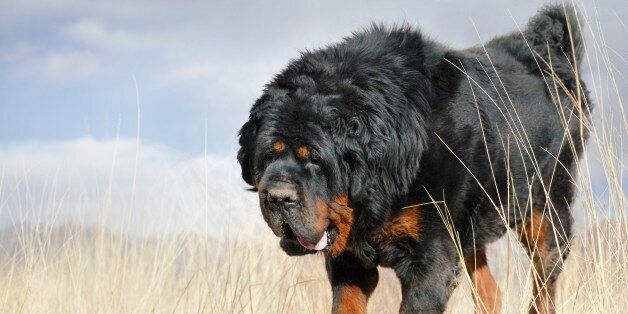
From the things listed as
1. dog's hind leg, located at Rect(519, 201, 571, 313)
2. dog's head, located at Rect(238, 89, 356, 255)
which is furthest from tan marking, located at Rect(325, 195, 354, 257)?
dog's hind leg, located at Rect(519, 201, 571, 313)

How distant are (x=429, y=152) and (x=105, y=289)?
2.66m

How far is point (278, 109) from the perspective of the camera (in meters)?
3.49

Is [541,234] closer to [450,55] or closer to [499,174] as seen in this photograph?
[499,174]

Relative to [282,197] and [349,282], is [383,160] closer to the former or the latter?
[282,197]

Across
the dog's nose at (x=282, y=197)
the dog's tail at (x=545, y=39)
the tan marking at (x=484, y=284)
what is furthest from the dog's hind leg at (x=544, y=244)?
the dog's nose at (x=282, y=197)

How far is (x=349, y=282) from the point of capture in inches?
155

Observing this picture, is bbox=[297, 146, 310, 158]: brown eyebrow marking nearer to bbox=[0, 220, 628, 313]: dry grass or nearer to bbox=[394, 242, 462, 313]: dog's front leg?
bbox=[394, 242, 462, 313]: dog's front leg

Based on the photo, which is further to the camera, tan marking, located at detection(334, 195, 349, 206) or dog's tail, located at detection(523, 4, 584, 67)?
dog's tail, located at detection(523, 4, 584, 67)

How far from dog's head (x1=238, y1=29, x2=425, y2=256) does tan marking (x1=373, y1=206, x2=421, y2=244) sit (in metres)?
0.12

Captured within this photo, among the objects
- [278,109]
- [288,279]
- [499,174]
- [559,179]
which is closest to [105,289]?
[288,279]

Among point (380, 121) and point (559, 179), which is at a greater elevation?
point (380, 121)

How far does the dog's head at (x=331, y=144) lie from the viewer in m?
3.32

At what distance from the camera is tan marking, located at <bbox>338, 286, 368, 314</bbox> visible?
3.84m

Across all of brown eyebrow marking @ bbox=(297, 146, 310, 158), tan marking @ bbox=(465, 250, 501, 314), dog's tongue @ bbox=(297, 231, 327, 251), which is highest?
brown eyebrow marking @ bbox=(297, 146, 310, 158)
